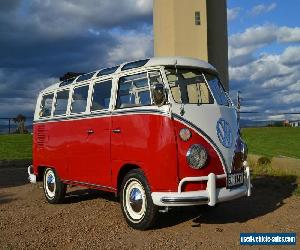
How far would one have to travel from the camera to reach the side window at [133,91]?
333 inches

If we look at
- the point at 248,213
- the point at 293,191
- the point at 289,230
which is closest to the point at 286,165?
the point at 293,191

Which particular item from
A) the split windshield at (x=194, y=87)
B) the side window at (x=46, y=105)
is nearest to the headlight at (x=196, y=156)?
the split windshield at (x=194, y=87)

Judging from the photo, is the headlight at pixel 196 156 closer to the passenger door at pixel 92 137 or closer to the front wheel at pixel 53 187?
the passenger door at pixel 92 137

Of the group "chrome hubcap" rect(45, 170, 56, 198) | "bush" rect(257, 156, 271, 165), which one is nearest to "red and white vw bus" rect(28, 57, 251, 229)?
"chrome hubcap" rect(45, 170, 56, 198)

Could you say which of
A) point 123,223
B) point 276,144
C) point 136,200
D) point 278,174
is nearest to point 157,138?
point 136,200

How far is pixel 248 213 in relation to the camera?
964cm

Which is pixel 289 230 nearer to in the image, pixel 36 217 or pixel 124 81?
pixel 124 81

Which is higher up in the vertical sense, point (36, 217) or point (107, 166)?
point (107, 166)

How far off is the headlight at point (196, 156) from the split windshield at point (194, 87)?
0.84 meters

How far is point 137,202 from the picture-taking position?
837 cm

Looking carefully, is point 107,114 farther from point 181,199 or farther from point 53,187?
point 53,187

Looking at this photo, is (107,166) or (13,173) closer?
(107,166)

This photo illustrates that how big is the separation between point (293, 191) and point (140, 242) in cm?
562

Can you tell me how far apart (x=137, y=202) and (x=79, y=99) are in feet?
9.78
